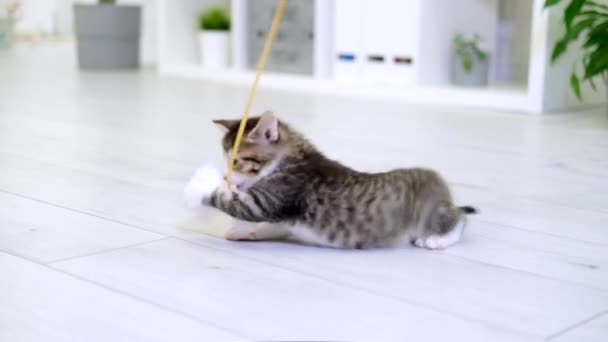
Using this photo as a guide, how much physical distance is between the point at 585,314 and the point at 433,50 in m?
2.36

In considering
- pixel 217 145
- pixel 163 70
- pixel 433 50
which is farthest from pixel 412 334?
pixel 163 70

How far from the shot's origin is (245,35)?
3.99 m

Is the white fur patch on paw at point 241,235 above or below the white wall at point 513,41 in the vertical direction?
below

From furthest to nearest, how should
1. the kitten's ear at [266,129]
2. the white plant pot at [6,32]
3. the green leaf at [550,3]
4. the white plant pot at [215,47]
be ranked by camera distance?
1. the white plant pot at [6,32]
2. the white plant pot at [215,47]
3. the green leaf at [550,3]
4. the kitten's ear at [266,129]

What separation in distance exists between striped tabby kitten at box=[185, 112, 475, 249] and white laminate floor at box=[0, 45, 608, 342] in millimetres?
35

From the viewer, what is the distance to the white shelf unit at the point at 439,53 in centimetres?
291

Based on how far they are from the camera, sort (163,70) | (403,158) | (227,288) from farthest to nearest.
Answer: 1. (163,70)
2. (403,158)
3. (227,288)

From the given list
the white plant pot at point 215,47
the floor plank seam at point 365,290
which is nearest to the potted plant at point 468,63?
the white plant pot at point 215,47

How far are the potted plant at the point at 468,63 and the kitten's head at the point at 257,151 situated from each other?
6.71ft

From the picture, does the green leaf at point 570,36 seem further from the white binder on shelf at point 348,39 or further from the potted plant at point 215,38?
the potted plant at point 215,38

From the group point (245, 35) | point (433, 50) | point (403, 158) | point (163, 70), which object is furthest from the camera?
point (163, 70)

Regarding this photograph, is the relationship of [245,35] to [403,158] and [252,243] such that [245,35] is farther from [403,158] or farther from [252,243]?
[252,243]

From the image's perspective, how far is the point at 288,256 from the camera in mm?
1226

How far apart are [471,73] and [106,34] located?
7.28ft
